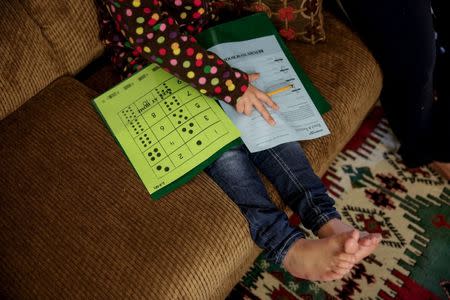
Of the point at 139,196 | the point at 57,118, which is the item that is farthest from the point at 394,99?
the point at 57,118

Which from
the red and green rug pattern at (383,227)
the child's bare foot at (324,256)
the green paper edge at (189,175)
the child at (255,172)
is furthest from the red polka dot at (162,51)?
the red and green rug pattern at (383,227)

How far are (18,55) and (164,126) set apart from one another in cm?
39

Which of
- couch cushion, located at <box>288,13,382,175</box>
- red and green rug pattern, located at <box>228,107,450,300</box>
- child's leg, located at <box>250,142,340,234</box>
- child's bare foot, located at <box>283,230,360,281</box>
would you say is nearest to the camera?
child's bare foot, located at <box>283,230,360,281</box>

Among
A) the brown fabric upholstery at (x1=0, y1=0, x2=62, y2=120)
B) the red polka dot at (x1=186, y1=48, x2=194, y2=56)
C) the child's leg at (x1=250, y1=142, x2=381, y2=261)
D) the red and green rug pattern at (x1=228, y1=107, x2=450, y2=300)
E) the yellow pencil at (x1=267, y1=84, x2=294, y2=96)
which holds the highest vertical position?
the brown fabric upholstery at (x1=0, y1=0, x2=62, y2=120)

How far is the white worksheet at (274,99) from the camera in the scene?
2.92 feet

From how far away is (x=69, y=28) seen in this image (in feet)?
3.20

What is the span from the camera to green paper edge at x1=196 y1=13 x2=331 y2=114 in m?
0.99

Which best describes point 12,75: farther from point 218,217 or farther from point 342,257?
point 342,257

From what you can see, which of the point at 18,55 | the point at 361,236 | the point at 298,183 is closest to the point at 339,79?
the point at 298,183

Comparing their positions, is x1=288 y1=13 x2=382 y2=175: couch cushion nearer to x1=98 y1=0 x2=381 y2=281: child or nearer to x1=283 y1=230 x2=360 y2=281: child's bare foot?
x1=98 y1=0 x2=381 y2=281: child

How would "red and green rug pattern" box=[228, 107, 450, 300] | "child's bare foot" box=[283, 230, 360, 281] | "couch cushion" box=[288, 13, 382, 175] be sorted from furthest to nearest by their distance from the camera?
"red and green rug pattern" box=[228, 107, 450, 300] < "couch cushion" box=[288, 13, 382, 175] < "child's bare foot" box=[283, 230, 360, 281]

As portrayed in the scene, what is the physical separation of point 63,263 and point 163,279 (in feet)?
0.69

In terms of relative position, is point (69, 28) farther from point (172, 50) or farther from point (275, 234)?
point (275, 234)

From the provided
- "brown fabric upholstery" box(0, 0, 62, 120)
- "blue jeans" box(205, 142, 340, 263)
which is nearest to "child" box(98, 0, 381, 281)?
"blue jeans" box(205, 142, 340, 263)
